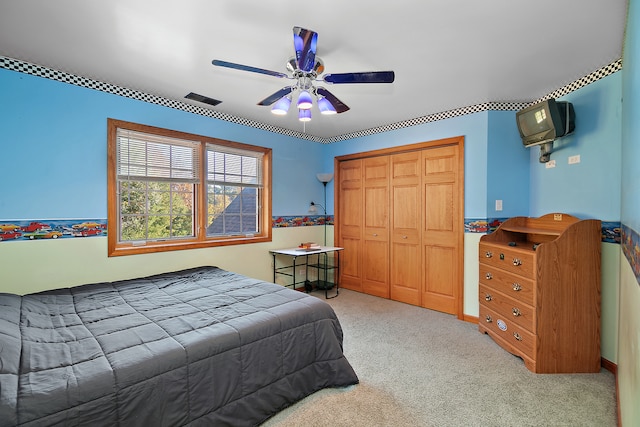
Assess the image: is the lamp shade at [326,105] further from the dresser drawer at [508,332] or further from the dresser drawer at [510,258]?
the dresser drawer at [508,332]

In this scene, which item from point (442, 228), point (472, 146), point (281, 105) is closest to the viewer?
point (281, 105)

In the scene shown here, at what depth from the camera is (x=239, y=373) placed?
1720 mm

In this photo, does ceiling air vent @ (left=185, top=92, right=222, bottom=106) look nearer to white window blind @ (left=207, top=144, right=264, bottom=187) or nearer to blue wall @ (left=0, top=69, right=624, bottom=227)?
blue wall @ (left=0, top=69, right=624, bottom=227)

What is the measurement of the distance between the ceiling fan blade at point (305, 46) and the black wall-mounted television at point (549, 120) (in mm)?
2181

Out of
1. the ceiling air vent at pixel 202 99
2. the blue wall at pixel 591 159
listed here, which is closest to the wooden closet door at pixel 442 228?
the blue wall at pixel 591 159

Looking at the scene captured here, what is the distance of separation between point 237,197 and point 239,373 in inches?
104

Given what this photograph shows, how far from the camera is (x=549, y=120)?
268cm

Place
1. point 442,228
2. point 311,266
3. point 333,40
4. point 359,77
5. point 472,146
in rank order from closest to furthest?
1. point 359,77
2. point 333,40
3. point 472,146
4. point 442,228
5. point 311,266

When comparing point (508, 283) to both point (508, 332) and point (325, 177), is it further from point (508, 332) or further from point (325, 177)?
point (325, 177)

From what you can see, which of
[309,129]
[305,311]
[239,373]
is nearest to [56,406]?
[239,373]

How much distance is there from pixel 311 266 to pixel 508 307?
8.92ft

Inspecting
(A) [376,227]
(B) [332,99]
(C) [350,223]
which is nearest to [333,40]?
(B) [332,99]

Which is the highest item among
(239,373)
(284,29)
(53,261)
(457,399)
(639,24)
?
(284,29)

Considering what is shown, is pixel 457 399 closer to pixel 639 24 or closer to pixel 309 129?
pixel 639 24
